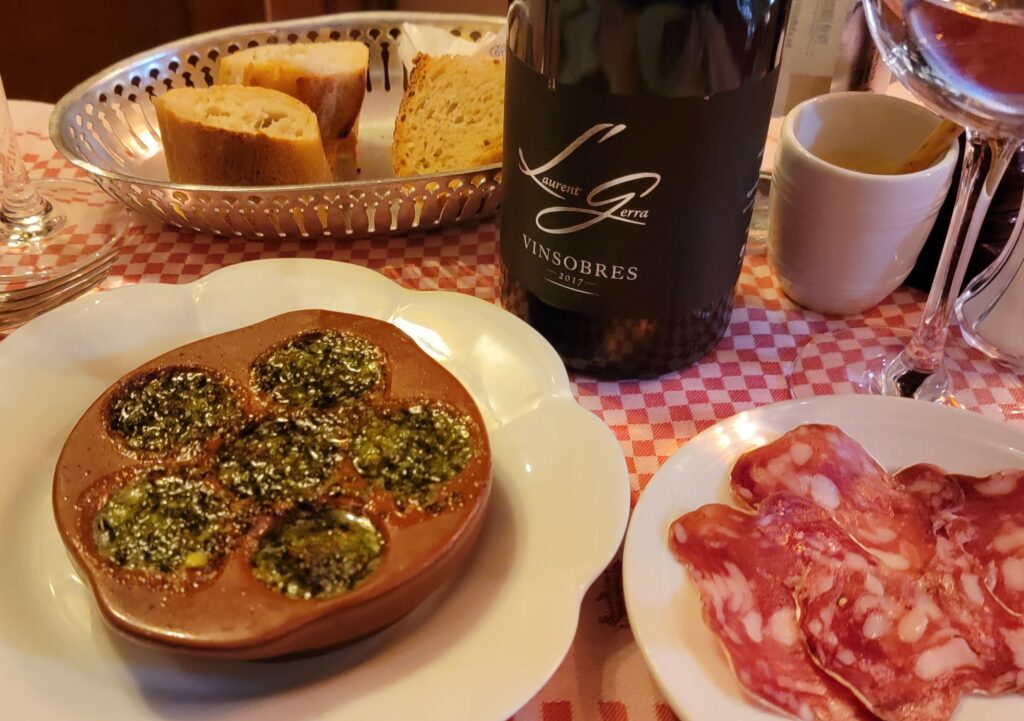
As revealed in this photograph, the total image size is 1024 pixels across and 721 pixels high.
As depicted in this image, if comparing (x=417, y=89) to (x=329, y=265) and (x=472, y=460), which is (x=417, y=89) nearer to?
(x=329, y=265)

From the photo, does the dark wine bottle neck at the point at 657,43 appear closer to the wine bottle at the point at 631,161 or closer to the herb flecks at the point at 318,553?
the wine bottle at the point at 631,161

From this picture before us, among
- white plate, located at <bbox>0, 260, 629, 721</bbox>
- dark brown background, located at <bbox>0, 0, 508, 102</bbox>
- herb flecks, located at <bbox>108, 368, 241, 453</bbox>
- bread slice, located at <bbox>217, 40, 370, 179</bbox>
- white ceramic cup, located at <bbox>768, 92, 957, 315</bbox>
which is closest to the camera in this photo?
white plate, located at <bbox>0, 260, 629, 721</bbox>

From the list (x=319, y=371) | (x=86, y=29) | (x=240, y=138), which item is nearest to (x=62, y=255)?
(x=240, y=138)

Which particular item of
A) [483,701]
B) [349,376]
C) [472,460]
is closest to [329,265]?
[349,376]

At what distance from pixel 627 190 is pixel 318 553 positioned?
322 millimetres

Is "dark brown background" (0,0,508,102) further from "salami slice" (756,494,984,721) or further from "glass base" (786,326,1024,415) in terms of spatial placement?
"salami slice" (756,494,984,721)

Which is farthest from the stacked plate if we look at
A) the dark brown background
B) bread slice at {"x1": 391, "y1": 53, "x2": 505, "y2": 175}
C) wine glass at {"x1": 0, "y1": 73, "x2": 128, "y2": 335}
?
the dark brown background

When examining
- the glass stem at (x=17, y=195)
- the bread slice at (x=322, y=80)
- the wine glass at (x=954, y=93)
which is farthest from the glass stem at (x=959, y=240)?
the glass stem at (x=17, y=195)

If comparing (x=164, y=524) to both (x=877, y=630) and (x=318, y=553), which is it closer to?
(x=318, y=553)

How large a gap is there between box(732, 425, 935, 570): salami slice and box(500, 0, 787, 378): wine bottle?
152 millimetres

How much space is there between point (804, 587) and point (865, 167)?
0.46 meters

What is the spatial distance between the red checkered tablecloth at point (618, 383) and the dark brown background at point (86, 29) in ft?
3.10

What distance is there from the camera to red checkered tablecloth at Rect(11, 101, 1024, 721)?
1.75 feet

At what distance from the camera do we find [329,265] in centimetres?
73
